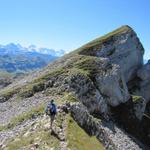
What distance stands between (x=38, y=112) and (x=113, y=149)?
15.7m

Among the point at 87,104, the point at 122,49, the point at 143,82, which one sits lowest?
the point at 143,82

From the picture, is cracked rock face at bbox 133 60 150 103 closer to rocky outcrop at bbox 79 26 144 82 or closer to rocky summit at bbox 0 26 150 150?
rocky summit at bbox 0 26 150 150

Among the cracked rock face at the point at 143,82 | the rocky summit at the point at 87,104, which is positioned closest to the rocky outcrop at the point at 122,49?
the rocky summit at the point at 87,104

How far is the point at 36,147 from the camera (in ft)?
145

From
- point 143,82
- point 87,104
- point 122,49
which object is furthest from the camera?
point 143,82

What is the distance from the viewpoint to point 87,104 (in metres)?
88.4

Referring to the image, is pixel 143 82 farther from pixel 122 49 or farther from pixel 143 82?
pixel 122 49

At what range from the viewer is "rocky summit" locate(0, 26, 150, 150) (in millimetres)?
50969

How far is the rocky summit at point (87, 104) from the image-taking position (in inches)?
2007

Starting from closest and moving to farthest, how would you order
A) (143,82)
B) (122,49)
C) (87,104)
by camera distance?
(87,104) < (122,49) < (143,82)

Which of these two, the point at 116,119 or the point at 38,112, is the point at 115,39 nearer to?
the point at 116,119

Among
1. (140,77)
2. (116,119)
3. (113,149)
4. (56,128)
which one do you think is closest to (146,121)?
(116,119)

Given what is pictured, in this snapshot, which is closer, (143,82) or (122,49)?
(122,49)

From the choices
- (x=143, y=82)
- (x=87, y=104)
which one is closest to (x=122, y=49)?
(x=143, y=82)
